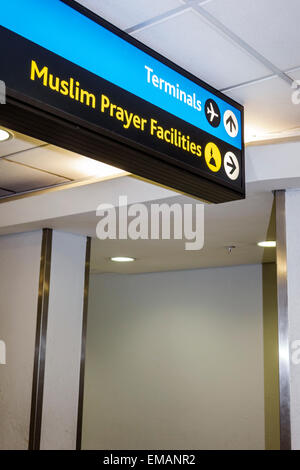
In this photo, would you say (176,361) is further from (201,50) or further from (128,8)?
(128,8)

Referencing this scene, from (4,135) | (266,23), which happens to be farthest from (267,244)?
(266,23)

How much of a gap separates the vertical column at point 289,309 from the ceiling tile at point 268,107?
1.44ft

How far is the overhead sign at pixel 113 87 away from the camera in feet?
5.88

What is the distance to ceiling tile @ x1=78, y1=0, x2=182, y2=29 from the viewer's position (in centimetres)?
224

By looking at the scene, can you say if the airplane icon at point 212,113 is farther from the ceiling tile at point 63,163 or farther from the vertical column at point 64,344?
the vertical column at point 64,344

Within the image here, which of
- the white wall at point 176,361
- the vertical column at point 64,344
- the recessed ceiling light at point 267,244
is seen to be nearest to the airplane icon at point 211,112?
the vertical column at point 64,344

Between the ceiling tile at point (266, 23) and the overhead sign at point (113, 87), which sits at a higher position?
the ceiling tile at point (266, 23)

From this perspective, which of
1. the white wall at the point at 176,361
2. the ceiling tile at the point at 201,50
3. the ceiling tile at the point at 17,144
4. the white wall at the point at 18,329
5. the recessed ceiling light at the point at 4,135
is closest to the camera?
the ceiling tile at the point at 201,50

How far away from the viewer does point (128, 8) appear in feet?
7.45

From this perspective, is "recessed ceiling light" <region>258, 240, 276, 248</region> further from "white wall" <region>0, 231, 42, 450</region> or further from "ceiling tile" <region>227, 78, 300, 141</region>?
"white wall" <region>0, 231, 42, 450</region>

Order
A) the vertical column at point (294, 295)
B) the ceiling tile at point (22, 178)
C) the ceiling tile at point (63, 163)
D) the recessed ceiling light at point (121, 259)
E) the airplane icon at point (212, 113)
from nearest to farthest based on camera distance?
1. the airplane icon at point (212, 113)
2. the vertical column at point (294, 295)
3. the ceiling tile at point (63, 163)
4. the ceiling tile at point (22, 178)
5. the recessed ceiling light at point (121, 259)

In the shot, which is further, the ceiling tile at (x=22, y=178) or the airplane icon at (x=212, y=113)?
the ceiling tile at (x=22, y=178)

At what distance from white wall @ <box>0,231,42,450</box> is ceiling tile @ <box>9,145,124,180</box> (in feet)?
3.04
